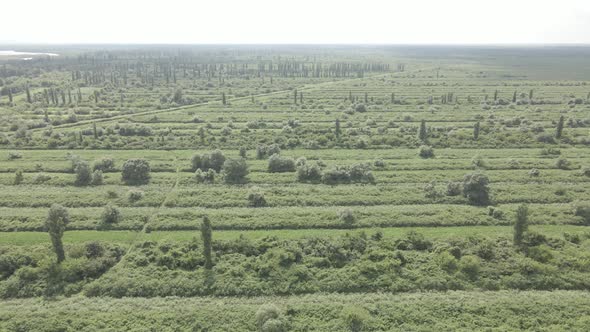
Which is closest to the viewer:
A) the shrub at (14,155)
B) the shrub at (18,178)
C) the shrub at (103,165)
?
the shrub at (18,178)

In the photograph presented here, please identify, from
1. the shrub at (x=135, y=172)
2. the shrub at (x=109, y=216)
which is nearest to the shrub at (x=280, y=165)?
the shrub at (x=135, y=172)

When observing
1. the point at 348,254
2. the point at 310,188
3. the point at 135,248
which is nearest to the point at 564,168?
the point at 310,188

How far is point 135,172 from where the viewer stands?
67188mm

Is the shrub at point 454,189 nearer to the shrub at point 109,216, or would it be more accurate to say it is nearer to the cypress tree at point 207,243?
the cypress tree at point 207,243

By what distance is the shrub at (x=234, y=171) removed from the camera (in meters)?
67.6

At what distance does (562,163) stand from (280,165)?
51.7 meters

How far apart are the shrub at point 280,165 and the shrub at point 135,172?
70.3ft

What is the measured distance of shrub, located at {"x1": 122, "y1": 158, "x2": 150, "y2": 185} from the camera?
220ft

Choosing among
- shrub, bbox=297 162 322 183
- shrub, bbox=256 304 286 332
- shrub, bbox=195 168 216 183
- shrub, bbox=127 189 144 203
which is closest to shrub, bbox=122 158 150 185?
shrub, bbox=127 189 144 203

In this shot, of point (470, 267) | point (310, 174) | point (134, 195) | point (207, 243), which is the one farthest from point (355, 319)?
point (134, 195)

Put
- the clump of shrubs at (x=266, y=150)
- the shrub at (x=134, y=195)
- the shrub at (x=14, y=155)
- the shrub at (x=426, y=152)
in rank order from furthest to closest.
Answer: the shrub at (x=426, y=152) → the clump of shrubs at (x=266, y=150) → the shrub at (x=14, y=155) → the shrub at (x=134, y=195)

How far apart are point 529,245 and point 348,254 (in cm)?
2124

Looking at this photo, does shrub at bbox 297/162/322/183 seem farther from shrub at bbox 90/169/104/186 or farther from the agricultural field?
shrub at bbox 90/169/104/186

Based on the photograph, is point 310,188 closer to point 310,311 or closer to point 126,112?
point 310,311
